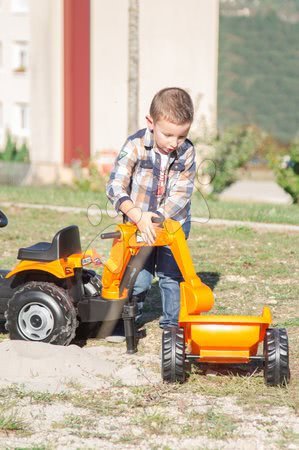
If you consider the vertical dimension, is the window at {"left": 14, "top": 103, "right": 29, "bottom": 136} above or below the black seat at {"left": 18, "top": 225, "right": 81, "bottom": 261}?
below

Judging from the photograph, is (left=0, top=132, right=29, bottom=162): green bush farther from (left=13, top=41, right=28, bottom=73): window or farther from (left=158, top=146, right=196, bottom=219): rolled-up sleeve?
(left=158, top=146, right=196, bottom=219): rolled-up sleeve

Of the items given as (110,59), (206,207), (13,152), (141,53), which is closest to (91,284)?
(206,207)

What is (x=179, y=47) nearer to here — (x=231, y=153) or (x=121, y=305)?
(x=231, y=153)

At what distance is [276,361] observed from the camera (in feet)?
14.8

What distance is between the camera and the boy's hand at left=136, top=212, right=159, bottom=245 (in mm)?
4715

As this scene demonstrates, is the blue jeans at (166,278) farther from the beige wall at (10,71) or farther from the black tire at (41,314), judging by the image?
the beige wall at (10,71)

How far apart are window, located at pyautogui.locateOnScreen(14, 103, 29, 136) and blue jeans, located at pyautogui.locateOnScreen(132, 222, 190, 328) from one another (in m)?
26.5

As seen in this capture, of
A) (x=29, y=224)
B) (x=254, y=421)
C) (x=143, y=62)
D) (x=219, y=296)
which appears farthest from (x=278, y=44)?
(x=254, y=421)

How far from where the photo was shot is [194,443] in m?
3.80

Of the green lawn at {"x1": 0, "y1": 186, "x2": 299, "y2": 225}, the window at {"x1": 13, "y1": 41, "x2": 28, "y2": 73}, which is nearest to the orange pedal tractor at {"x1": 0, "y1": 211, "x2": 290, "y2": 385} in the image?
the green lawn at {"x1": 0, "y1": 186, "x2": 299, "y2": 225}

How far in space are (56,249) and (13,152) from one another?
25300 millimetres

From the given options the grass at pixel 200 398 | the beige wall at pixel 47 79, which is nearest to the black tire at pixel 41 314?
the grass at pixel 200 398

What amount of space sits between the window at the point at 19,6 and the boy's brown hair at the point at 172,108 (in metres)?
26.6

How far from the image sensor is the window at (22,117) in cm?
3153
